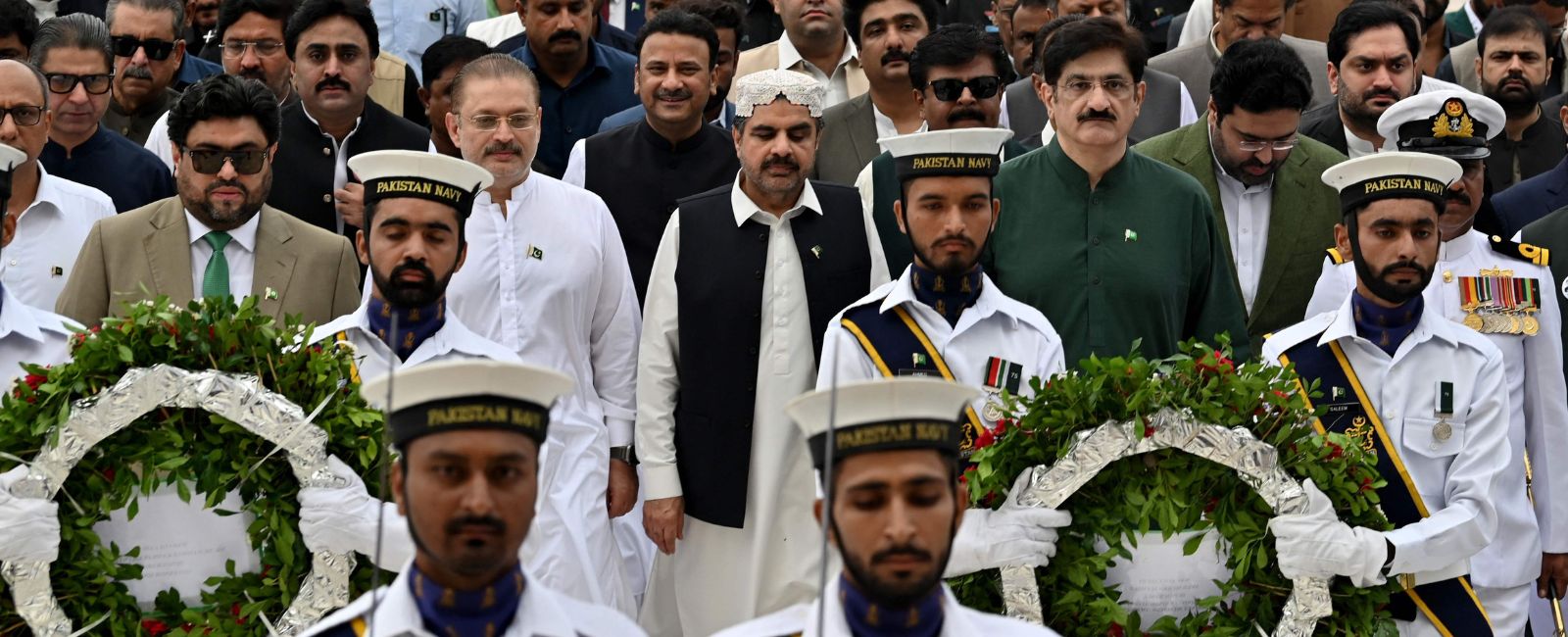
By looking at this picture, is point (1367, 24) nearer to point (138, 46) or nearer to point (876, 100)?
point (876, 100)

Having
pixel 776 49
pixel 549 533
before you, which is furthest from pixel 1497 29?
pixel 549 533

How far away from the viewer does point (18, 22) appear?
405 inches

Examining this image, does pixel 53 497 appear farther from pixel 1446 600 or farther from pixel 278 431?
pixel 1446 600

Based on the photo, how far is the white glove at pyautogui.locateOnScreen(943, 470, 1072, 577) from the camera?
6.24 meters

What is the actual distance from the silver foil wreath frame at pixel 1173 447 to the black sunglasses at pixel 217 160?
3377 mm

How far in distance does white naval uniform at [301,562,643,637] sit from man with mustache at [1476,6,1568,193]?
6.75 meters

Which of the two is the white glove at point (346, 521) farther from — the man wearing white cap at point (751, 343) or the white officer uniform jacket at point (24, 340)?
the man wearing white cap at point (751, 343)

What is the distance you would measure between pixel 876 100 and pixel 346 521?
4.26 meters

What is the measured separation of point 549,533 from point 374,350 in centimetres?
100

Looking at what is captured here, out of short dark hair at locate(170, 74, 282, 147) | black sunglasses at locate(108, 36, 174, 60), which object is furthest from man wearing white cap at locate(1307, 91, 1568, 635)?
black sunglasses at locate(108, 36, 174, 60)

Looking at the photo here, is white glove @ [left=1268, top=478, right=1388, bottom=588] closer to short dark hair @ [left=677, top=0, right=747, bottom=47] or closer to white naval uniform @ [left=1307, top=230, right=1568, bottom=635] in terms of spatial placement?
white naval uniform @ [left=1307, top=230, right=1568, bottom=635]

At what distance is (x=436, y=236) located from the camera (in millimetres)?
7145

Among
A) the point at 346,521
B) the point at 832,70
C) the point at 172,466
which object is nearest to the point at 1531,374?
the point at 832,70

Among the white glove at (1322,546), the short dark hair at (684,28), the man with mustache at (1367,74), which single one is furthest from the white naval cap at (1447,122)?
the short dark hair at (684,28)
